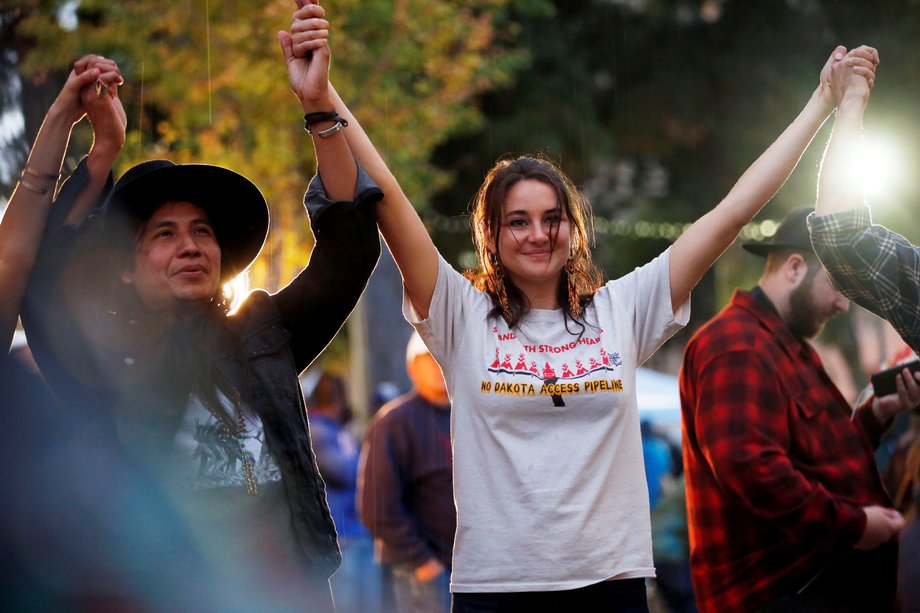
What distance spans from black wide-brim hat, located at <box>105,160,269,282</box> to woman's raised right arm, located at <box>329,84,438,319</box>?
0.90ft

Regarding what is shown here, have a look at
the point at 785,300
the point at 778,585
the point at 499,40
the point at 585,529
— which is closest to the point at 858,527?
the point at 778,585

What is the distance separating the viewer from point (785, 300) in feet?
13.6

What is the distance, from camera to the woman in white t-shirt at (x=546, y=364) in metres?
2.93

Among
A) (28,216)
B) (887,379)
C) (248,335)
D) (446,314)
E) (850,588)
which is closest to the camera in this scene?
(28,216)

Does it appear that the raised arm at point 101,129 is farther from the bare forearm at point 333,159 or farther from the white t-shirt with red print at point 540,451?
the white t-shirt with red print at point 540,451

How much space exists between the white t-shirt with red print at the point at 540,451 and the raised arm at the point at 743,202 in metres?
0.24

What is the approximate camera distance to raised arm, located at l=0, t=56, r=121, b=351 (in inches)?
109

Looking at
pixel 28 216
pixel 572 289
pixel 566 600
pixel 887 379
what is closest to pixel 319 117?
pixel 28 216

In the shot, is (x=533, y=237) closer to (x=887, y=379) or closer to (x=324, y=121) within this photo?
(x=324, y=121)

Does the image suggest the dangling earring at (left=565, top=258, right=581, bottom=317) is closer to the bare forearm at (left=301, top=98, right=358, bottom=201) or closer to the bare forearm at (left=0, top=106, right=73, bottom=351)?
the bare forearm at (left=301, top=98, right=358, bottom=201)

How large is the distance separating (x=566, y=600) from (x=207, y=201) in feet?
4.15

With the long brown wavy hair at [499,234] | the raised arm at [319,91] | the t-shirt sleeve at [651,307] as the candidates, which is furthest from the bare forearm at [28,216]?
the t-shirt sleeve at [651,307]

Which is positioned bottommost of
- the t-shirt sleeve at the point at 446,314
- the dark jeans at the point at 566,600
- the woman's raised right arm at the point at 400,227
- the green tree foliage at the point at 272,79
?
the dark jeans at the point at 566,600

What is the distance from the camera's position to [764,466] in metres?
3.71
